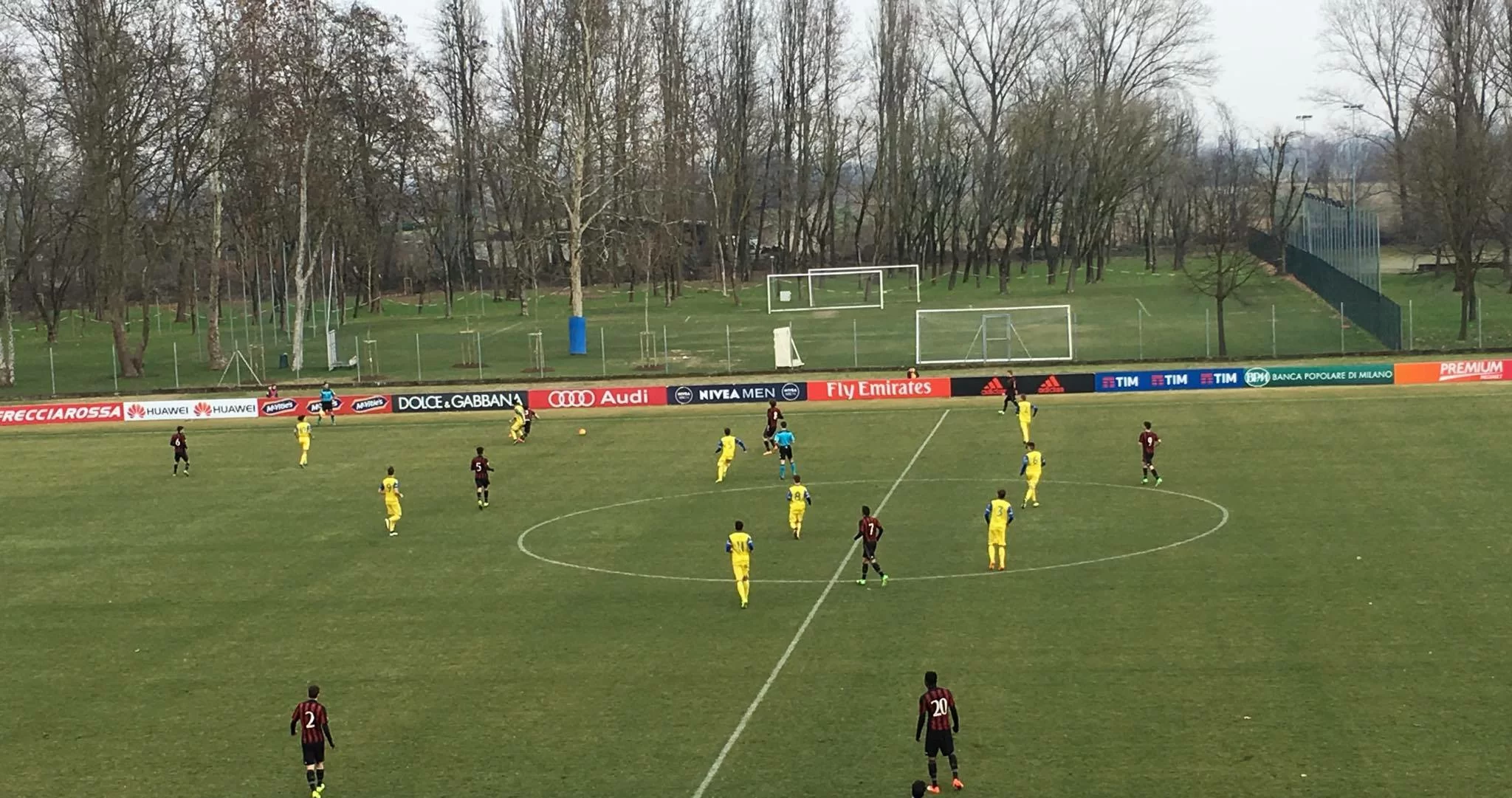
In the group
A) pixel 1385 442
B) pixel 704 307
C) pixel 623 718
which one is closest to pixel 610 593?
pixel 623 718

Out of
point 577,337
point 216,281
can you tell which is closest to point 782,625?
point 577,337

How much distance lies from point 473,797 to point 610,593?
9.72 metres

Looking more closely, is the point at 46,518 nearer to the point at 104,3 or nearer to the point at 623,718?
the point at 623,718

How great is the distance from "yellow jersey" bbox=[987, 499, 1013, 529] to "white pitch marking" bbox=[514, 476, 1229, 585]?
0.97m

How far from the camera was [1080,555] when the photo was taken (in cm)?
2764

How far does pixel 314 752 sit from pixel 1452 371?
152ft

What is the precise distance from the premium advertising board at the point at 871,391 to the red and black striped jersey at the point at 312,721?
38.4 metres

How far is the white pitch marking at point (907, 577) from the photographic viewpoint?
87.0 feet

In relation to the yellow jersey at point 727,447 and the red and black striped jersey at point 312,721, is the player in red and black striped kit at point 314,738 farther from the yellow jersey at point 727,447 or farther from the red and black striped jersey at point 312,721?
the yellow jersey at point 727,447

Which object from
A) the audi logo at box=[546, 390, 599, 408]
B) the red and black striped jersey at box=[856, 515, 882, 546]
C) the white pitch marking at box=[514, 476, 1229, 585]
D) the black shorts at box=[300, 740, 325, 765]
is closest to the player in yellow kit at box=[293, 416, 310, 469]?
the audi logo at box=[546, 390, 599, 408]

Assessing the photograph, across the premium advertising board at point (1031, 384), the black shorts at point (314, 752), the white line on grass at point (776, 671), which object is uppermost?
the premium advertising board at point (1031, 384)

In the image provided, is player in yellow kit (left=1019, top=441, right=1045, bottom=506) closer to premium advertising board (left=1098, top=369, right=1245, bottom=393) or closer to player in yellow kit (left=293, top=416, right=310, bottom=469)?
premium advertising board (left=1098, top=369, right=1245, bottom=393)

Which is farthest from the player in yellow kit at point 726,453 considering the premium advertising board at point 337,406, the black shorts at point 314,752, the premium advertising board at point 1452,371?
the premium advertising board at point 1452,371

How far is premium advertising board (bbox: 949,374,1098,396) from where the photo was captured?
5291 centimetres
